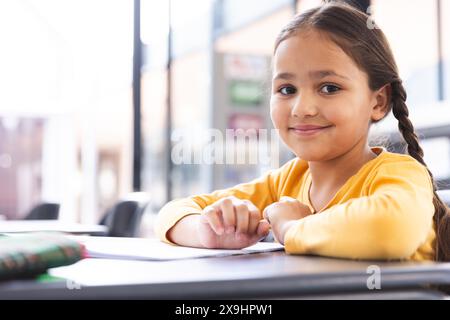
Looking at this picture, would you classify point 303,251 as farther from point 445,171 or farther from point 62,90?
point 62,90

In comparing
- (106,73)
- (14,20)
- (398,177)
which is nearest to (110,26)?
(106,73)

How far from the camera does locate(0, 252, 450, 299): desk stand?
483 mm

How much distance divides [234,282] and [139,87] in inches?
172

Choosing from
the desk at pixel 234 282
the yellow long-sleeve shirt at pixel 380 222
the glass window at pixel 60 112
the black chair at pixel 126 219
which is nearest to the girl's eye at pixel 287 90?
the yellow long-sleeve shirt at pixel 380 222

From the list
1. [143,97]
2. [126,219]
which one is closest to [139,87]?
[143,97]

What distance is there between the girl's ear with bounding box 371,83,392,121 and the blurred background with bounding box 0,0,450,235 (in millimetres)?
2336

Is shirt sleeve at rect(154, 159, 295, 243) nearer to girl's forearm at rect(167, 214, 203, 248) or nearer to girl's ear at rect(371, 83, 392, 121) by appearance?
girl's forearm at rect(167, 214, 203, 248)

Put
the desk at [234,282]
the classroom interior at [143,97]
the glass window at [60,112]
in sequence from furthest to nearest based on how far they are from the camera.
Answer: the glass window at [60,112] → the classroom interior at [143,97] → the desk at [234,282]

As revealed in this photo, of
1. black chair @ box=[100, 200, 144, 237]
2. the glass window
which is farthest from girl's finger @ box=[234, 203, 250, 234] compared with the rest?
the glass window

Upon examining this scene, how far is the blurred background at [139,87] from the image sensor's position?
15.8 ft

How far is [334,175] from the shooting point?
121 centimetres

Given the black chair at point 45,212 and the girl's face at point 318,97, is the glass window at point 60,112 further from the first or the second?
the girl's face at point 318,97

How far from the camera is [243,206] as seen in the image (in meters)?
0.95

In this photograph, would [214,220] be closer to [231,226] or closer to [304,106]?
[231,226]
